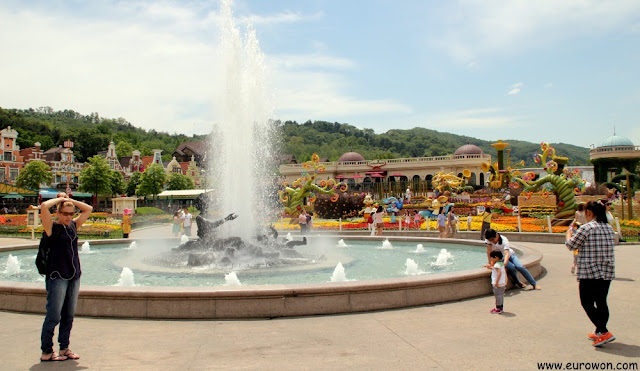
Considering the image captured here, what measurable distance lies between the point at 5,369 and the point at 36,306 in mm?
2943

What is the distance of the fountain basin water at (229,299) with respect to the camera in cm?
719

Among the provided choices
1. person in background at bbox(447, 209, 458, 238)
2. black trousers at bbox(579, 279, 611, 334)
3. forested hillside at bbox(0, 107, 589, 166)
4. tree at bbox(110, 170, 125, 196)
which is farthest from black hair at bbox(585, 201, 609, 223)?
A: forested hillside at bbox(0, 107, 589, 166)

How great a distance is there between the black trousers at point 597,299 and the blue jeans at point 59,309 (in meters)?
5.88

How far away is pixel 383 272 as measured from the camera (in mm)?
11688

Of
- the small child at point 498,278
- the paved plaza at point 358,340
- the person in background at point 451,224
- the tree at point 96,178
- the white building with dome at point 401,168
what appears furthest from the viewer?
the white building with dome at point 401,168

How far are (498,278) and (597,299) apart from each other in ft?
6.67

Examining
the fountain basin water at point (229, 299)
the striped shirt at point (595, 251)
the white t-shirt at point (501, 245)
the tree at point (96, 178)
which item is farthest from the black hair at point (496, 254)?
the tree at point (96, 178)

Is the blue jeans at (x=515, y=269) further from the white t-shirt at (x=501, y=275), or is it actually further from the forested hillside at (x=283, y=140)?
the forested hillside at (x=283, y=140)

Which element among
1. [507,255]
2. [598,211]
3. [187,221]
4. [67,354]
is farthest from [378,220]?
[67,354]

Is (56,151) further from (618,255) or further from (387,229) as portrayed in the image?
(618,255)

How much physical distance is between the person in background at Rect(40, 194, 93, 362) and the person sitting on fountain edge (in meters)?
6.50

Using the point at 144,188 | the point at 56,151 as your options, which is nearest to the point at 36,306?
the point at 144,188

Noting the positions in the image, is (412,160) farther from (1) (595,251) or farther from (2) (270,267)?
(1) (595,251)

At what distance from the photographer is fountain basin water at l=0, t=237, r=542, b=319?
7.19 m
